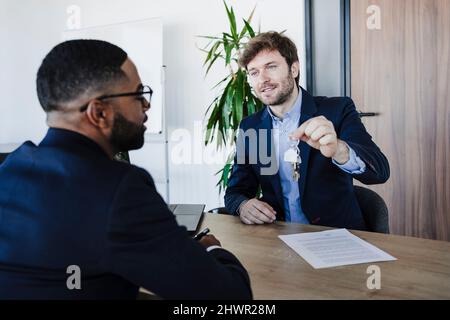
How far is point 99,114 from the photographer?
0.90 m

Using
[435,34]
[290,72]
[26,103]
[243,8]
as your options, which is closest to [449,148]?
[435,34]

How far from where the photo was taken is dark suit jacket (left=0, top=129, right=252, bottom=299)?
29.4 inches

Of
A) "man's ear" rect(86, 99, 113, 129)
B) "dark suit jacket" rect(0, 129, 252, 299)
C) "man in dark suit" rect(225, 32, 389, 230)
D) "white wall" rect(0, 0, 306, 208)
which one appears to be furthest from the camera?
"white wall" rect(0, 0, 306, 208)

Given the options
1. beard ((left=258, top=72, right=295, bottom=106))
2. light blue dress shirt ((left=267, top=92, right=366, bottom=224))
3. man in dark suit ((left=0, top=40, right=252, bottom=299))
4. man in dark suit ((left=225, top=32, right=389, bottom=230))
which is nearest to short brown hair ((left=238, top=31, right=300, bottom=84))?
man in dark suit ((left=225, top=32, right=389, bottom=230))

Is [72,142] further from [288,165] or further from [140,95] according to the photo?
[288,165]

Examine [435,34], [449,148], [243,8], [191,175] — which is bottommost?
[191,175]

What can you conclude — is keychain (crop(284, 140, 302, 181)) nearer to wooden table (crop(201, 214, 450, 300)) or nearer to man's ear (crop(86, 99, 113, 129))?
wooden table (crop(201, 214, 450, 300))

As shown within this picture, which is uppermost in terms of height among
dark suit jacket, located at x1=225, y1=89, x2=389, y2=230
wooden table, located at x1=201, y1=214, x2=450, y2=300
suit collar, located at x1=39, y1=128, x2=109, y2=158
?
suit collar, located at x1=39, y1=128, x2=109, y2=158

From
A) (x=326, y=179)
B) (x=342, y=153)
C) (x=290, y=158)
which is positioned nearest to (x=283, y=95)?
(x=290, y=158)

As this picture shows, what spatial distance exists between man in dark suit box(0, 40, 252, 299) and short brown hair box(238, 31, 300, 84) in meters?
1.20
